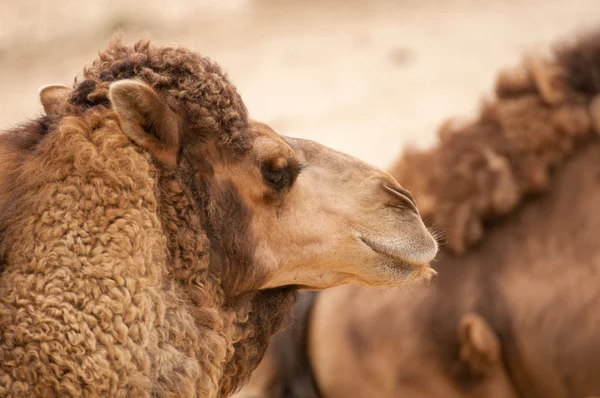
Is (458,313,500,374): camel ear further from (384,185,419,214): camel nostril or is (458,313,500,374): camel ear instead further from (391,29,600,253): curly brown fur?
(384,185,419,214): camel nostril

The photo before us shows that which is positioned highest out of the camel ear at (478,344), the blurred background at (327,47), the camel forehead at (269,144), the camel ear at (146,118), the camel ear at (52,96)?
the camel ear at (52,96)

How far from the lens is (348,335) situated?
420 cm

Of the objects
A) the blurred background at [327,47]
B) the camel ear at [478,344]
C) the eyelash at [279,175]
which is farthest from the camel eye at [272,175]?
the blurred background at [327,47]

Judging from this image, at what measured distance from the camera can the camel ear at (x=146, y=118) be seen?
7.04ft

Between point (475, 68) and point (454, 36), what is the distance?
0.98 m

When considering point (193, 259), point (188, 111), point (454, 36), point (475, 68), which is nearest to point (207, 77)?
point (188, 111)

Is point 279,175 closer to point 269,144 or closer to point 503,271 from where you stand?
point 269,144

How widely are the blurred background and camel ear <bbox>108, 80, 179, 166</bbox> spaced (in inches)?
216

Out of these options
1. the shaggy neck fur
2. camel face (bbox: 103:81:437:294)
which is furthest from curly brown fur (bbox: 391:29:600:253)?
the shaggy neck fur

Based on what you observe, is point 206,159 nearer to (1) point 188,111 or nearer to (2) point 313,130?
(1) point 188,111

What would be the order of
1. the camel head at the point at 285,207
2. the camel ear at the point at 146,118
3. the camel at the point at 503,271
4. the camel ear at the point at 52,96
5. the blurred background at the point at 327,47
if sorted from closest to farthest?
the camel ear at the point at 146,118 < the camel head at the point at 285,207 < the camel ear at the point at 52,96 < the camel at the point at 503,271 < the blurred background at the point at 327,47

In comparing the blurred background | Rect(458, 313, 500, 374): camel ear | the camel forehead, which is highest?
the camel forehead

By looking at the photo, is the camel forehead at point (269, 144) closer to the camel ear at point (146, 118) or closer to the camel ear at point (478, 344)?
the camel ear at point (146, 118)

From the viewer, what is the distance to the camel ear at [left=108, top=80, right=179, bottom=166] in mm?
2146
